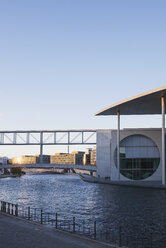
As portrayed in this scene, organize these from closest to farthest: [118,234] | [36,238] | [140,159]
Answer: [36,238] → [118,234] → [140,159]

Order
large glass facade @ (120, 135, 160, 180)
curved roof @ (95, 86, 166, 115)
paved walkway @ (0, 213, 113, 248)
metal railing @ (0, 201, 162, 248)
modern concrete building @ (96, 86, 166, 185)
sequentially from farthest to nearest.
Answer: large glass facade @ (120, 135, 160, 180)
modern concrete building @ (96, 86, 166, 185)
curved roof @ (95, 86, 166, 115)
metal railing @ (0, 201, 162, 248)
paved walkway @ (0, 213, 113, 248)

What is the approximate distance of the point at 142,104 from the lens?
54.8 metres

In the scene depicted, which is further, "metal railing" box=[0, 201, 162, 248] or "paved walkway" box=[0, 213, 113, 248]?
"metal railing" box=[0, 201, 162, 248]

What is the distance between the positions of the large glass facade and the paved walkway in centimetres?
4612

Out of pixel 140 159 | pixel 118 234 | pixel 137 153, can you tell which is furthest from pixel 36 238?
pixel 140 159

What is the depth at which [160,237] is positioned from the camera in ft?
57.3

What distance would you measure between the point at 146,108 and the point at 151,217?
38.0 m

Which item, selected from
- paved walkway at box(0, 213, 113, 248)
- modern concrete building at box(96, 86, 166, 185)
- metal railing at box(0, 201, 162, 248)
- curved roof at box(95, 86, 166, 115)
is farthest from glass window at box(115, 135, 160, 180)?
paved walkway at box(0, 213, 113, 248)

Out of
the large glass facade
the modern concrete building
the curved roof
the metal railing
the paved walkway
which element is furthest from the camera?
the large glass facade

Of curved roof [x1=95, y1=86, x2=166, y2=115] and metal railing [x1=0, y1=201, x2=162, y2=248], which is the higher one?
Result: curved roof [x1=95, y1=86, x2=166, y2=115]

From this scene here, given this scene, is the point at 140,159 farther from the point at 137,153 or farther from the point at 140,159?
the point at 137,153

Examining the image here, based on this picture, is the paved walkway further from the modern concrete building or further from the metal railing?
the modern concrete building

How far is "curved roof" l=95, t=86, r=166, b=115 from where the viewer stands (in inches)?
1846

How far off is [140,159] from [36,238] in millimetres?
49418
